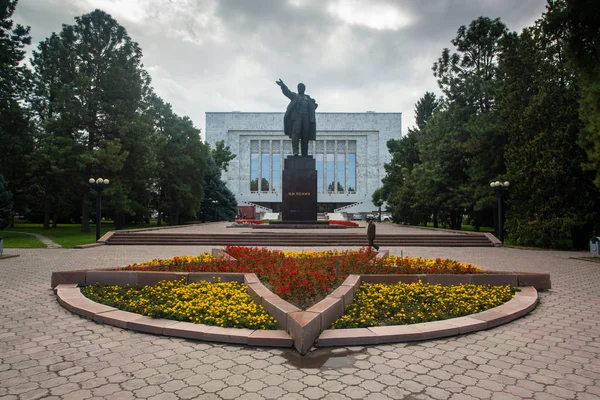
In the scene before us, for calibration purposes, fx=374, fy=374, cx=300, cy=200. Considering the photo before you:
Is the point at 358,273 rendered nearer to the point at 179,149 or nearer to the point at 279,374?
the point at 279,374

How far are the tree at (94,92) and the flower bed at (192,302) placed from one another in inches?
722

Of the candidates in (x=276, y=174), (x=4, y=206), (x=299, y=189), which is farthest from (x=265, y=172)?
(x=4, y=206)

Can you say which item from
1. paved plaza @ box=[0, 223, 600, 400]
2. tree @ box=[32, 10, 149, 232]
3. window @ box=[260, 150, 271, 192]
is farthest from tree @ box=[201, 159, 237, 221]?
paved plaza @ box=[0, 223, 600, 400]

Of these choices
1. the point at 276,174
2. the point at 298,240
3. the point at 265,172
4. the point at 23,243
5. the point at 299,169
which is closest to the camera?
the point at 298,240

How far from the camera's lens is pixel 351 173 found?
73.6 meters

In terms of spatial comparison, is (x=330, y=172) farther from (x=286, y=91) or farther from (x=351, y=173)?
(x=286, y=91)

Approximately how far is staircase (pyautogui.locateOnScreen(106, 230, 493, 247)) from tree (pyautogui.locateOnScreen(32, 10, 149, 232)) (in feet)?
23.3

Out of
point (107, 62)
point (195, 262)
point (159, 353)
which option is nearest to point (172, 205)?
point (107, 62)

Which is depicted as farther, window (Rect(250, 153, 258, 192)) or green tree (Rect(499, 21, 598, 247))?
window (Rect(250, 153, 258, 192))

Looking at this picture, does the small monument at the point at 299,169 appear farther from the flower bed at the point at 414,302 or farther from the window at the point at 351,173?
the window at the point at 351,173

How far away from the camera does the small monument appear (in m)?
22.0

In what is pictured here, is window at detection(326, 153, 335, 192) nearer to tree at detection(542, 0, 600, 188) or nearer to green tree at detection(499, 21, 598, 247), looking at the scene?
green tree at detection(499, 21, 598, 247)

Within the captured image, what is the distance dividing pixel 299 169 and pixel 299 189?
1.18 meters

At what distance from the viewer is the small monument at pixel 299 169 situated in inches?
866
